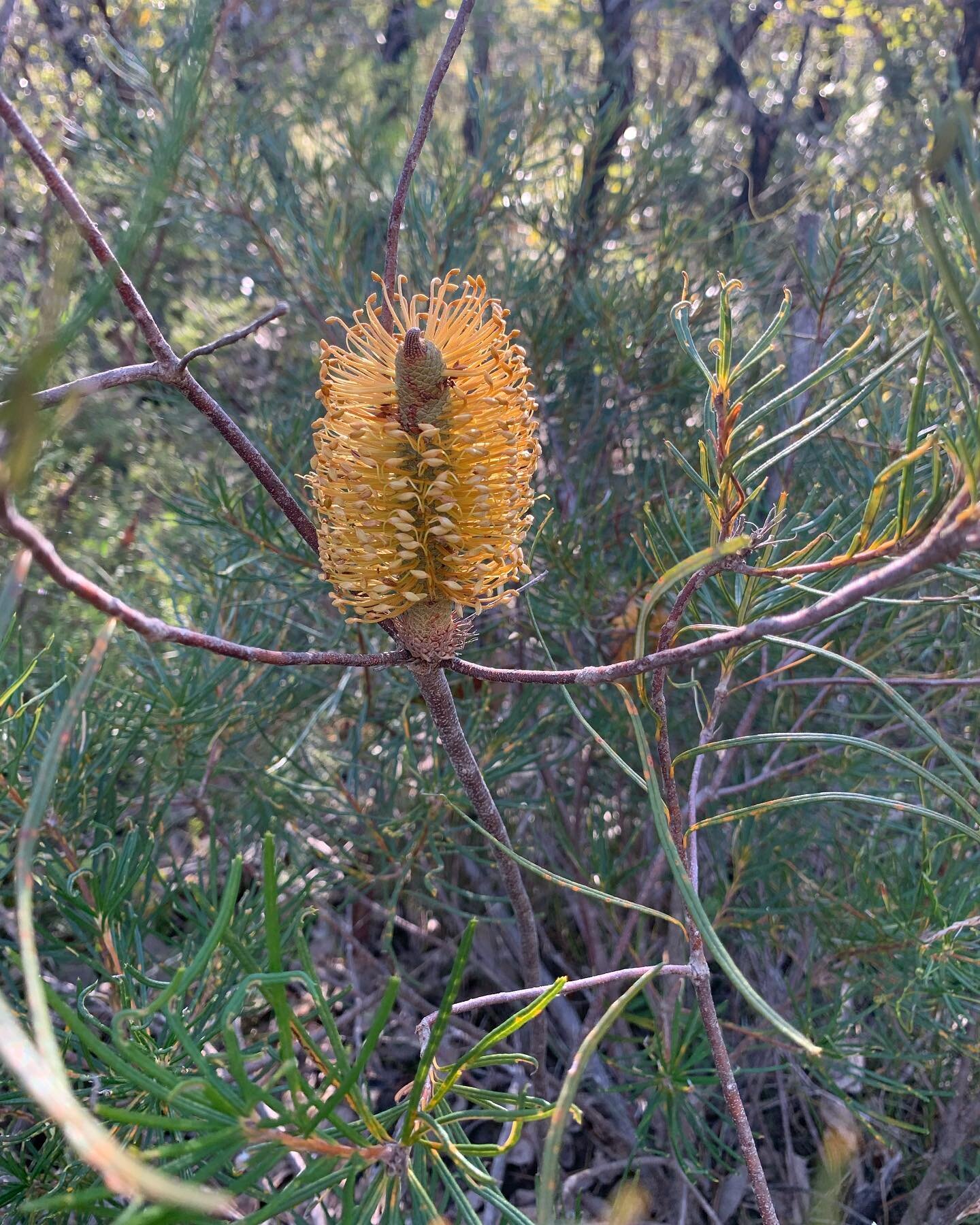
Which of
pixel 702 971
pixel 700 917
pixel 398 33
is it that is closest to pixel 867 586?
pixel 700 917

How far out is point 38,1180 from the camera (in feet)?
1.93

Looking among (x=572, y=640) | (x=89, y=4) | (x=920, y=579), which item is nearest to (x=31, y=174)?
(x=89, y=4)

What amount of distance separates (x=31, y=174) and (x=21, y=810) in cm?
159

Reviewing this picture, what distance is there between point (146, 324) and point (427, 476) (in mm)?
152

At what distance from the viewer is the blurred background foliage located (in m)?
0.67

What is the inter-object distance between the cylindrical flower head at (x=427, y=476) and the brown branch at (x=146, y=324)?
0.03m

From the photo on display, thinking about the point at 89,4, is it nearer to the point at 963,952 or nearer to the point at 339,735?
the point at 339,735

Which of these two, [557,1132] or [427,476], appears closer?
[557,1132]

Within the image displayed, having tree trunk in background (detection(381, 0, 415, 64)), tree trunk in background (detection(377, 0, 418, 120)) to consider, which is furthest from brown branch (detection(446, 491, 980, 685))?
tree trunk in background (detection(381, 0, 415, 64))

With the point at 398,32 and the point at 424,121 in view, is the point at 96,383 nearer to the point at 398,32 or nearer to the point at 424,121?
the point at 424,121

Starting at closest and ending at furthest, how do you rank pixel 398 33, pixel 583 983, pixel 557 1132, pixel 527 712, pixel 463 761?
pixel 557 1132 < pixel 583 983 < pixel 463 761 < pixel 527 712 < pixel 398 33

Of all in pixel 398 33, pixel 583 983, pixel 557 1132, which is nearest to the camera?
pixel 557 1132

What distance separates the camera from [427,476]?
0.48 metres

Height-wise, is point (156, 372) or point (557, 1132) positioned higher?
point (156, 372)
